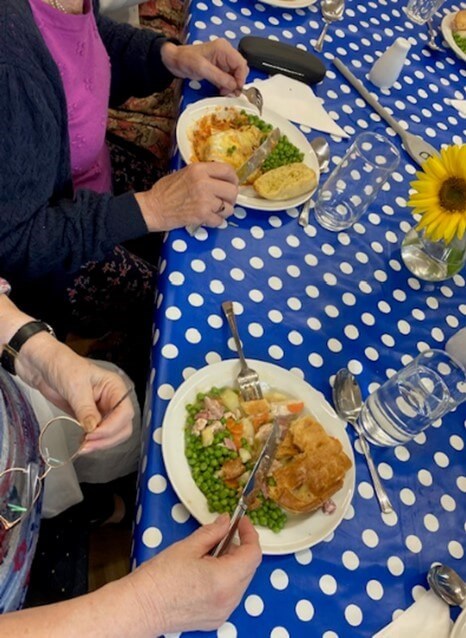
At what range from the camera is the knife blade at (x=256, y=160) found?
113 cm

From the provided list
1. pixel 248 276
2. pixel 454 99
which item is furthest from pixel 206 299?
pixel 454 99

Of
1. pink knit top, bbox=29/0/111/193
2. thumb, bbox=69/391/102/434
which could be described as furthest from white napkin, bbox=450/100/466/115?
thumb, bbox=69/391/102/434

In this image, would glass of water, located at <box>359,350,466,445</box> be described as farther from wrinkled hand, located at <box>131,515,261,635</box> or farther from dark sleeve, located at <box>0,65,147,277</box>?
dark sleeve, located at <box>0,65,147,277</box>

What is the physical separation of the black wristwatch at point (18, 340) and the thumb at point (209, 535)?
0.39 meters

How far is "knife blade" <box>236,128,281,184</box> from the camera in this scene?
1131mm

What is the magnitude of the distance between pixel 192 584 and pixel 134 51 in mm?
1213

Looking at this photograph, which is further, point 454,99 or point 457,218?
point 454,99

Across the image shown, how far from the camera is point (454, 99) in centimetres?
158

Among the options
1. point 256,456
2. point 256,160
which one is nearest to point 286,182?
point 256,160

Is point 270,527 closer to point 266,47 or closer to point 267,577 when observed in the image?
point 267,577

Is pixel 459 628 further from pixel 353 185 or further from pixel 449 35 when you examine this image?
pixel 449 35

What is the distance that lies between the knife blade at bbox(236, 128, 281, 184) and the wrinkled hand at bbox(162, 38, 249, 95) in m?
0.19

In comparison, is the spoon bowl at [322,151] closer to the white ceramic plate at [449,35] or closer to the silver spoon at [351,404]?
the silver spoon at [351,404]

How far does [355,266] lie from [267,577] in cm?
61
